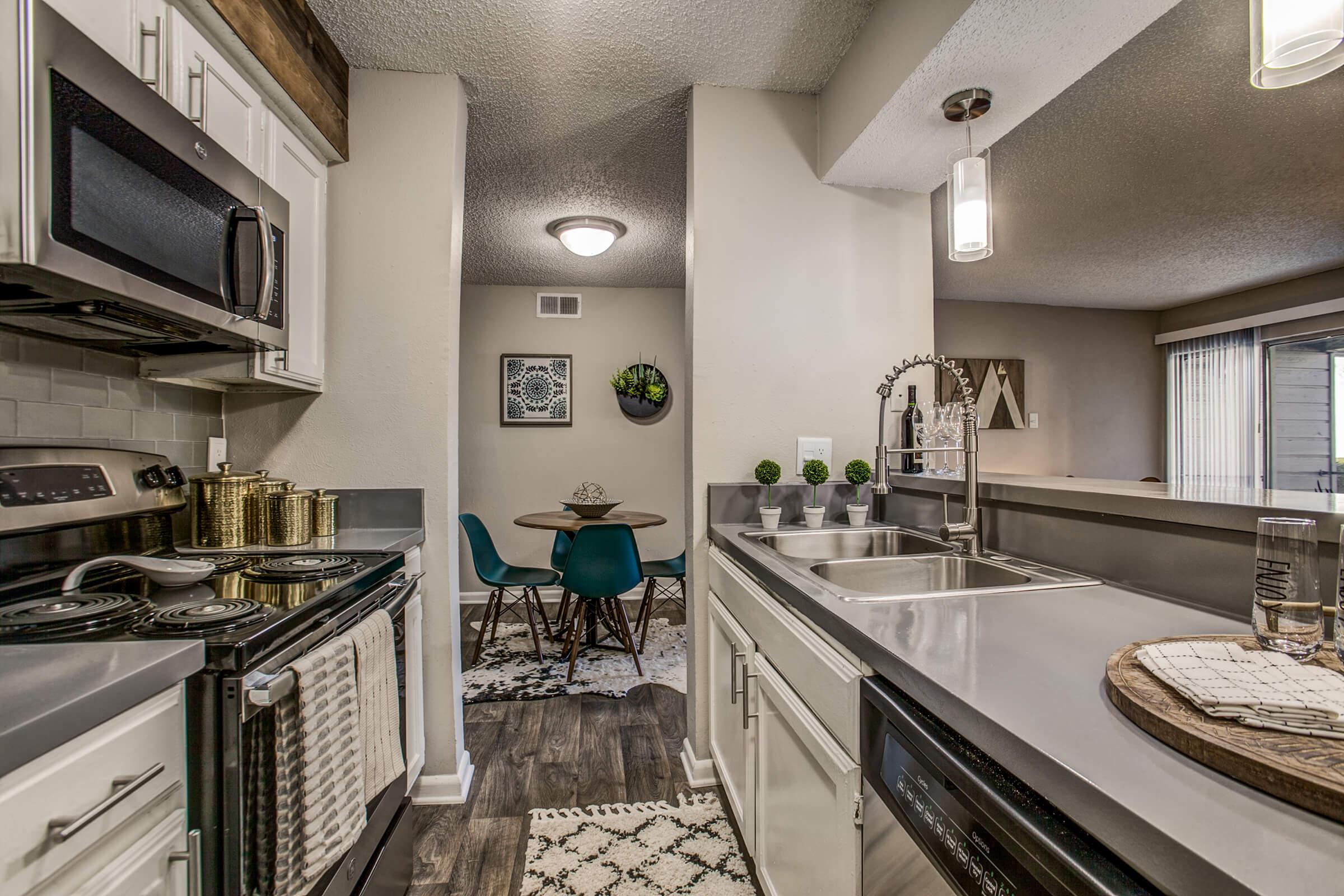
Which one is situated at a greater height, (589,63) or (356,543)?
(589,63)

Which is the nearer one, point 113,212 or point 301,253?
point 113,212

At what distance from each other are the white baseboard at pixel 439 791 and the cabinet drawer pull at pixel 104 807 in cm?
134

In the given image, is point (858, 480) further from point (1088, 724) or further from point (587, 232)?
point (587, 232)

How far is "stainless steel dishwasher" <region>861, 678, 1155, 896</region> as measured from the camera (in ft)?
1.74

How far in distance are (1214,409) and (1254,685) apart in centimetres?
624

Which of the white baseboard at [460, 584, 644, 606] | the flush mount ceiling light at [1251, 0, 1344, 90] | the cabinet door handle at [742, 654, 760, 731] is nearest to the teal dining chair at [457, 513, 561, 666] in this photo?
the white baseboard at [460, 584, 644, 606]

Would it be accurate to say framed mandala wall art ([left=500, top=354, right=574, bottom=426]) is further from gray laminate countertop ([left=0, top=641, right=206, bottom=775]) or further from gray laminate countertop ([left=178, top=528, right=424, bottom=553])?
gray laminate countertop ([left=0, top=641, right=206, bottom=775])

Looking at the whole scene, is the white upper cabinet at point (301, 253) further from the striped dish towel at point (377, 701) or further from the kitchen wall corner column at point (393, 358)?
the striped dish towel at point (377, 701)

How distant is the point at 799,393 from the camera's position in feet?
7.10

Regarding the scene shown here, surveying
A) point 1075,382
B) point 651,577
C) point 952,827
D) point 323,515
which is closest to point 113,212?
point 323,515

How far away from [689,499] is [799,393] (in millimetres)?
530

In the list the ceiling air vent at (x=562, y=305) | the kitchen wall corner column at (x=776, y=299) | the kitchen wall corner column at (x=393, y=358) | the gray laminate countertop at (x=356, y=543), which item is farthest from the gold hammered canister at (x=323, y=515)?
the ceiling air vent at (x=562, y=305)

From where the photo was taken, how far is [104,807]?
0.71 meters

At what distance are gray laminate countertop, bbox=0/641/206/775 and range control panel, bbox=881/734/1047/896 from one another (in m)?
0.96
